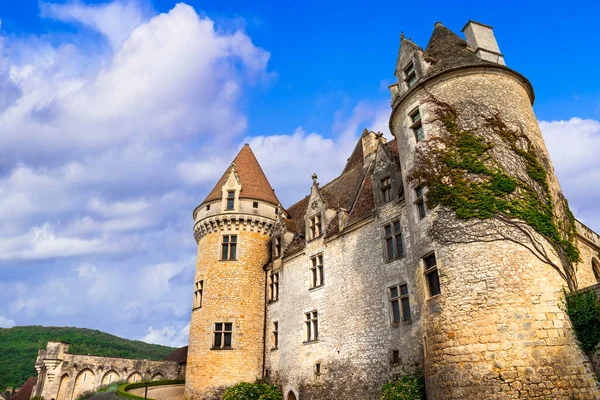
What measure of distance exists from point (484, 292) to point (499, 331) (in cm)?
103

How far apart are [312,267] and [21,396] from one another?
110 feet

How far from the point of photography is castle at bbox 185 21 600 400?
1091cm

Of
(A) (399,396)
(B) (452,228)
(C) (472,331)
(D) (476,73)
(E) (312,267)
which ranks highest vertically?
(D) (476,73)

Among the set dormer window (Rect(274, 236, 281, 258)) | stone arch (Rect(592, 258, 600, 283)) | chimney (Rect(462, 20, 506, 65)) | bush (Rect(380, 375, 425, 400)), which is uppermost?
chimney (Rect(462, 20, 506, 65))

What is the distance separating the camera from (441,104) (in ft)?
46.8

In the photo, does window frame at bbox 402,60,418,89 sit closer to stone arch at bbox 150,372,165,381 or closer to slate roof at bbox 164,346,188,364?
slate roof at bbox 164,346,188,364

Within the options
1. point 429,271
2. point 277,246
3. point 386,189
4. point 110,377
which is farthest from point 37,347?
point 429,271

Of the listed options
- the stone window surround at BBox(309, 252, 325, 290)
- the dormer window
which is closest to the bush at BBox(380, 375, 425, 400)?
the stone window surround at BBox(309, 252, 325, 290)

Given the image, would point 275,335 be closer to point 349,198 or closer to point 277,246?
point 277,246

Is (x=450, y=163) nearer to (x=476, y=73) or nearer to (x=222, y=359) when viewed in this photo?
(x=476, y=73)

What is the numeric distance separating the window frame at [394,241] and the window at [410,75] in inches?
207

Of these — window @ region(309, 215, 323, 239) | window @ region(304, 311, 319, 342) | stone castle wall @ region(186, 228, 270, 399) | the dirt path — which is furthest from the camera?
the dirt path

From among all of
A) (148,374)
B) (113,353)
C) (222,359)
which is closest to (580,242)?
(222,359)

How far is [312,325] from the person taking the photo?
19859 millimetres
